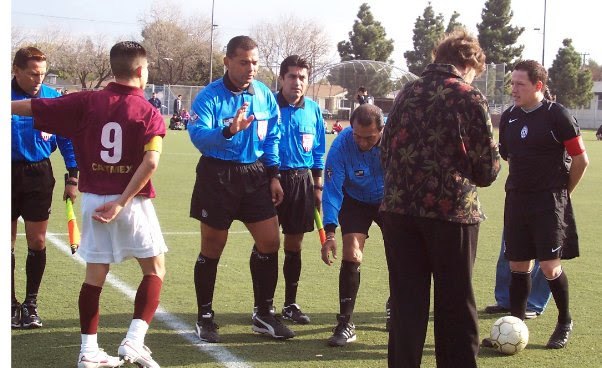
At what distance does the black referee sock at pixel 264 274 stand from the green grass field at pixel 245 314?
277 mm

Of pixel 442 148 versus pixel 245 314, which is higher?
pixel 442 148

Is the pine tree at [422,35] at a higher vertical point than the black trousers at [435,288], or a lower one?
higher

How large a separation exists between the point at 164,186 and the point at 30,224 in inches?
363

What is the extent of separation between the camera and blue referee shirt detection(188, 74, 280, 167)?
554cm

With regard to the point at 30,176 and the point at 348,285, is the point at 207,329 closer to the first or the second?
the point at 348,285

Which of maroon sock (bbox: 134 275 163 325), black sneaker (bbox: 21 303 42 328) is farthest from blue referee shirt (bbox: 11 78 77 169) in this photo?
maroon sock (bbox: 134 275 163 325)

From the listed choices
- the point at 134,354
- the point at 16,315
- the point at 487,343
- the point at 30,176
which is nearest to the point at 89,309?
the point at 134,354

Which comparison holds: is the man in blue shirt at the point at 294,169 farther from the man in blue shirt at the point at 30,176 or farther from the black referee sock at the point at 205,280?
the man in blue shirt at the point at 30,176

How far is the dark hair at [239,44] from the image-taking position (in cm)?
568

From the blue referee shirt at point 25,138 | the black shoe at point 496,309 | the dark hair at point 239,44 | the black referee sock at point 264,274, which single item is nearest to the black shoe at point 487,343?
the black shoe at point 496,309

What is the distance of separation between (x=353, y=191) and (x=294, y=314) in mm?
1084

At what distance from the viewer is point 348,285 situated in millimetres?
5824

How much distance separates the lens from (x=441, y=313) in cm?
423
